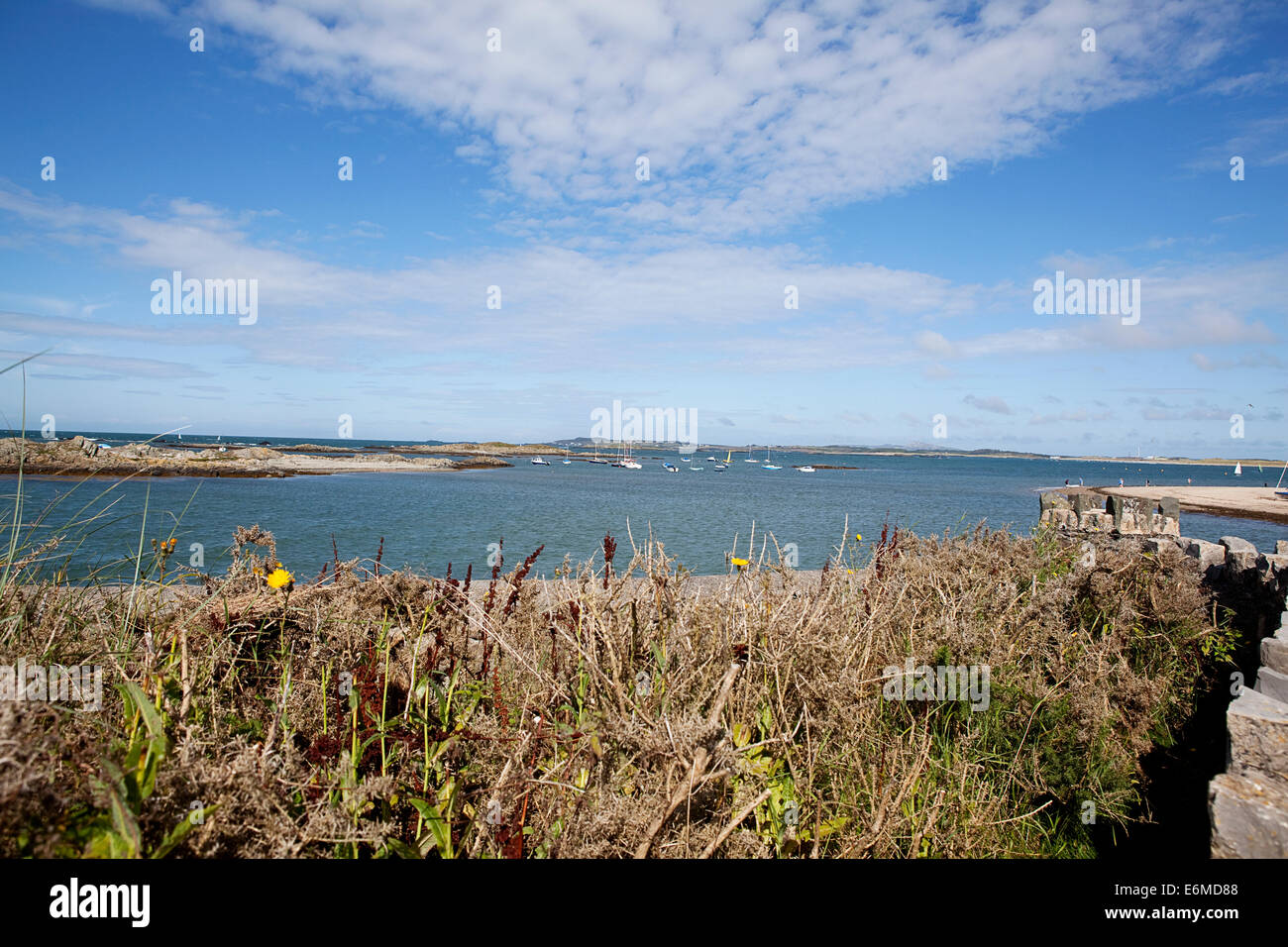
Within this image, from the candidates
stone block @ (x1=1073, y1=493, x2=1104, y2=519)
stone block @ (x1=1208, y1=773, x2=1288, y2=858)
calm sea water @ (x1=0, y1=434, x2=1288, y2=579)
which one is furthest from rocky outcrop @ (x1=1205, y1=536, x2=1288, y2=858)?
stone block @ (x1=1073, y1=493, x2=1104, y2=519)

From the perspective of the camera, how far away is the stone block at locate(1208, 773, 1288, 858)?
91.0 inches

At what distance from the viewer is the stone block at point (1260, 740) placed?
2.71 m

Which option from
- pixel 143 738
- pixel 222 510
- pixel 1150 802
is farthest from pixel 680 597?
pixel 222 510

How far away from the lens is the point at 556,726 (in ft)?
9.12

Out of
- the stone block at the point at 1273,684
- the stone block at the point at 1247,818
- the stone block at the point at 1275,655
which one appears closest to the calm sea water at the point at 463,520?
the stone block at the point at 1275,655

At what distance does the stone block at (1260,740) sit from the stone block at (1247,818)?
12cm

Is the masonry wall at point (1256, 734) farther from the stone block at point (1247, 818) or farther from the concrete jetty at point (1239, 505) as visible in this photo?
the concrete jetty at point (1239, 505)

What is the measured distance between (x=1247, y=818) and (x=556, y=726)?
2658mm

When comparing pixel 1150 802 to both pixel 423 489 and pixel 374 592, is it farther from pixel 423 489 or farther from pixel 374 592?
pixel 423 489

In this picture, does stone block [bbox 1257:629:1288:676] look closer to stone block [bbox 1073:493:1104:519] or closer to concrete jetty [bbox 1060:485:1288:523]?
stone block [bbox 1073:493:1104:519]

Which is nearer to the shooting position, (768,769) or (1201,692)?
(768,769)
